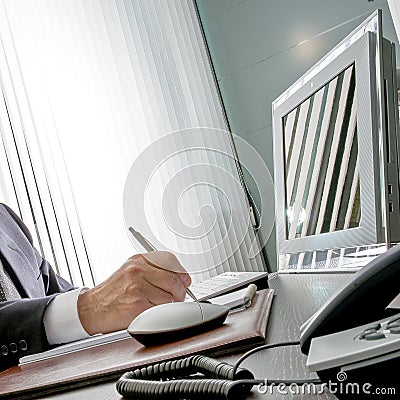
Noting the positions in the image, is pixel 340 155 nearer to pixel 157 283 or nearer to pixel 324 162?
pixel 324 162

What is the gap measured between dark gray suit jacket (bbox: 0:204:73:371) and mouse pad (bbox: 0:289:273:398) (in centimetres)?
21

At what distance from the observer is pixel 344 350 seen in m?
0.39

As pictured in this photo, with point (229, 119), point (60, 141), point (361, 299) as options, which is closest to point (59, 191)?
point (60, 141)

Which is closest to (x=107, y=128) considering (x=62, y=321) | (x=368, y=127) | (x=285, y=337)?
(x=62, y=321)

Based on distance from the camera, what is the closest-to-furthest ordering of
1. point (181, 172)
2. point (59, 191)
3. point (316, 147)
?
point (316, 147), point (59, 191), point (181, 172)

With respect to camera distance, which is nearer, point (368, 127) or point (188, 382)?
→ point (188, 382)

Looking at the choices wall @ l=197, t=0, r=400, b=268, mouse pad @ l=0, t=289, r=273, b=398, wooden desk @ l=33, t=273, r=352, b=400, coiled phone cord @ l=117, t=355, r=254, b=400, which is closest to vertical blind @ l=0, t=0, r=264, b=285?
wall @ l=197, t=0, r=400, b=268

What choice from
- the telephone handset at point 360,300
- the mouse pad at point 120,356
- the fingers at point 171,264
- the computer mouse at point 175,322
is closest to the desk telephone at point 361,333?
the telephone handset at point 360,300

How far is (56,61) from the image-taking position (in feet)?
8.92

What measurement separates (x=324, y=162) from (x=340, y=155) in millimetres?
66

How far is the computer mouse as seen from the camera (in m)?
0.80

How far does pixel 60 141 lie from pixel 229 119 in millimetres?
848

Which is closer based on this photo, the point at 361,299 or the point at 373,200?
the point at 361,299

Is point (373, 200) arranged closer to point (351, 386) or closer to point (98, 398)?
point (98, 398)
